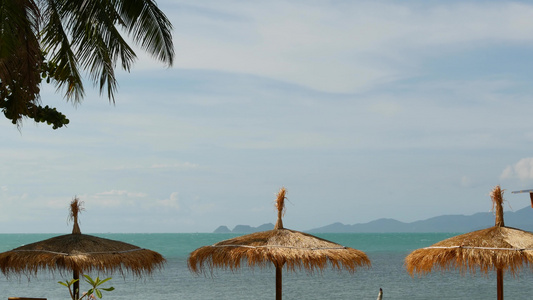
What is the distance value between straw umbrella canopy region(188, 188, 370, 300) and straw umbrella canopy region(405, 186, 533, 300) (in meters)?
0.70

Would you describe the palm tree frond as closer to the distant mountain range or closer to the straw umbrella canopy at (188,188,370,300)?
the straw umbrella canopy at (188,188,370,300)

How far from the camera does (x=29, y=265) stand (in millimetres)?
7988

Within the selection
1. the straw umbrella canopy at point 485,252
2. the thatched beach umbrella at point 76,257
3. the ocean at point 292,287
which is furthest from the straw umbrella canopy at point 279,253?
the ocean at point 292,287

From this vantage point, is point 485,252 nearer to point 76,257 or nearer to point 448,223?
point 76,257

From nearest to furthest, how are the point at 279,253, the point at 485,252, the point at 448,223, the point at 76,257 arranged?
the point at 485,252 → the point at 279,253 → the point at 76,257 → the point at 448,223

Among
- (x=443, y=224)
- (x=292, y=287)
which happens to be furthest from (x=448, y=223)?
(x=292, y=287)

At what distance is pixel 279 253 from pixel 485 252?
2.16 m

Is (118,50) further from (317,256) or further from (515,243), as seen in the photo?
(515,243)

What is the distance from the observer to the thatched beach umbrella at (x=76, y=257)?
798 centimetres

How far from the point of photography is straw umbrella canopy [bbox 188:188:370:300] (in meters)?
7.54

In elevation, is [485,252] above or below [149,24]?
below

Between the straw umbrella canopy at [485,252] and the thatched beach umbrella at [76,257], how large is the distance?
10.6ft

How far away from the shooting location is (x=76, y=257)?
26.0 feet

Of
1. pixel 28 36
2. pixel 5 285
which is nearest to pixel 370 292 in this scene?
pixel 5 285
